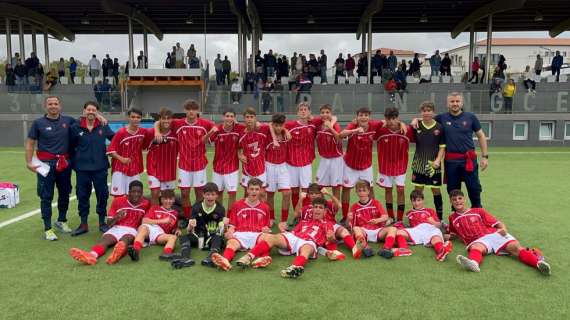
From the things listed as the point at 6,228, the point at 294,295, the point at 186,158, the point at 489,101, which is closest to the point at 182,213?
the point at 186,158

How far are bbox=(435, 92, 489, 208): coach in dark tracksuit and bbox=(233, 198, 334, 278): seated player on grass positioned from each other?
2.20 m

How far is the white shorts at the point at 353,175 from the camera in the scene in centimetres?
693

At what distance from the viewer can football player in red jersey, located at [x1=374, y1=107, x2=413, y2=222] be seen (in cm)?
674

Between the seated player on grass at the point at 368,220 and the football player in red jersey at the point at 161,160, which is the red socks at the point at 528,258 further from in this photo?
the football player in red jersey at the point at 161,160

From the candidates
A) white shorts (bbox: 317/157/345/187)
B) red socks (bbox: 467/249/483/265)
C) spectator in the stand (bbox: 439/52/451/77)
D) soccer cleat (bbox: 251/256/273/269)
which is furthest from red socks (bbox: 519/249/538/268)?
spectator in the stand (bbox: 439/52/451/77)

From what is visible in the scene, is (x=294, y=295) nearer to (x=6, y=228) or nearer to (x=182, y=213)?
(x=182, y=213)

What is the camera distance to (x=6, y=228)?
265 inches

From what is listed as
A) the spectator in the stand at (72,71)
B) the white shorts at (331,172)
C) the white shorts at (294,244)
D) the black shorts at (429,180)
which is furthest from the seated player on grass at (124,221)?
the spectator in the stand at (72,71)

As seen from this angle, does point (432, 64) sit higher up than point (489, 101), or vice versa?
point (432, 64)

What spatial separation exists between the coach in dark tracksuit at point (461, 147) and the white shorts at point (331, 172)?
1.61 meters

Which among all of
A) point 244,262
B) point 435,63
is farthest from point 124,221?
point 435,63

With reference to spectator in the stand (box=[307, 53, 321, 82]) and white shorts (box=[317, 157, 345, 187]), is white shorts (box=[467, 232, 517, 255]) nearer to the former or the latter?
white shorts (box=[317, 157, 345, 187])

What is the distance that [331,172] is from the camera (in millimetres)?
7020

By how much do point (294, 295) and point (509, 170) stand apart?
10614 millimetres
